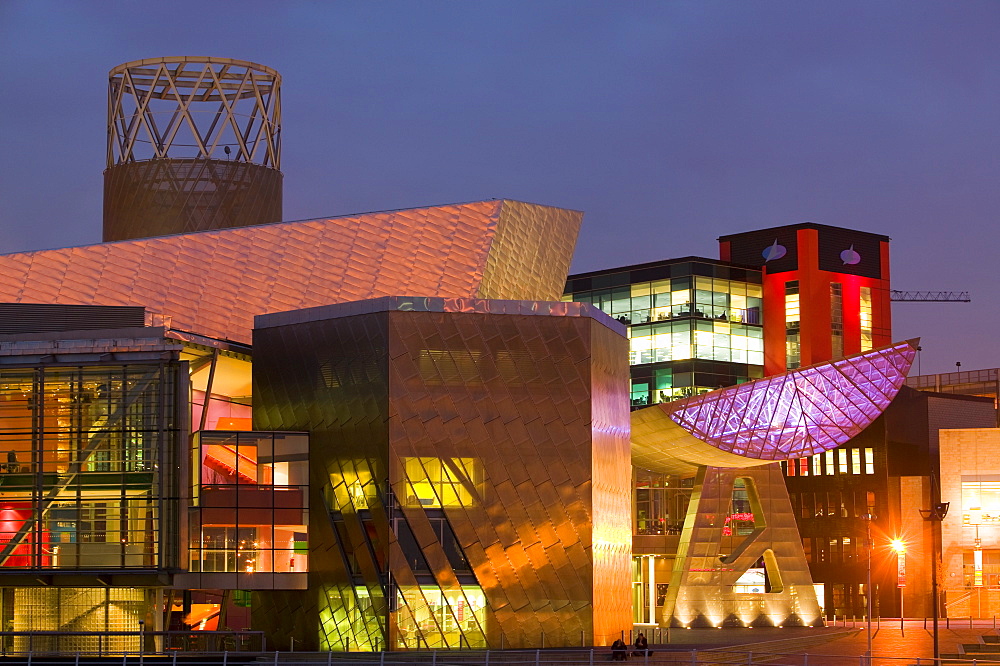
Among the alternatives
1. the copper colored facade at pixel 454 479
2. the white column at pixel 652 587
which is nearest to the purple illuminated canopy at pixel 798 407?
the copper colored facade at pixel 454 479

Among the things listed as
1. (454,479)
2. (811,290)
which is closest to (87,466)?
(454,479)

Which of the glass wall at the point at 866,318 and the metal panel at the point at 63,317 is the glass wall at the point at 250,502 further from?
the glass wall at the point at 866,318

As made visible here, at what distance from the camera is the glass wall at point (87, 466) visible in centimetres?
4519

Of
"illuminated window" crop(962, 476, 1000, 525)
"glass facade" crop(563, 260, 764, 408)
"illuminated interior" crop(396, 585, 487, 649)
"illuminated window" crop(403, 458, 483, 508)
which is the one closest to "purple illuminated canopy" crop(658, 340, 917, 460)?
"illuminated window" crop(403, 458, 483, 508)

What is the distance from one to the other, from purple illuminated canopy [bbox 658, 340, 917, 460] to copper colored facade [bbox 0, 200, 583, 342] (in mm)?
9930

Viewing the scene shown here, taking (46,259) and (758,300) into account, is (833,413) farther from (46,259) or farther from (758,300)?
(758,300)

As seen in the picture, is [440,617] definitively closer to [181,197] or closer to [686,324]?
[181,197]

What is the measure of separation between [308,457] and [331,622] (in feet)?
17.3

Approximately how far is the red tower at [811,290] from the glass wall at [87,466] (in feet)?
207

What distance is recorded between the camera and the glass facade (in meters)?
99.2

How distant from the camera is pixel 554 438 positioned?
48.1 meters

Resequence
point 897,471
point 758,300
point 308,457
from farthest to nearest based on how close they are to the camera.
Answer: point 758,300
point 897,471
point 308,457

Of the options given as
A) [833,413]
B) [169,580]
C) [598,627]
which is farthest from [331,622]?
[833,413]

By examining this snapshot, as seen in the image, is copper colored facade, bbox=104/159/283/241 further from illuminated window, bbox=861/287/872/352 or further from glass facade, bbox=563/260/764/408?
illuminated window, bbox=861/287/872/352
